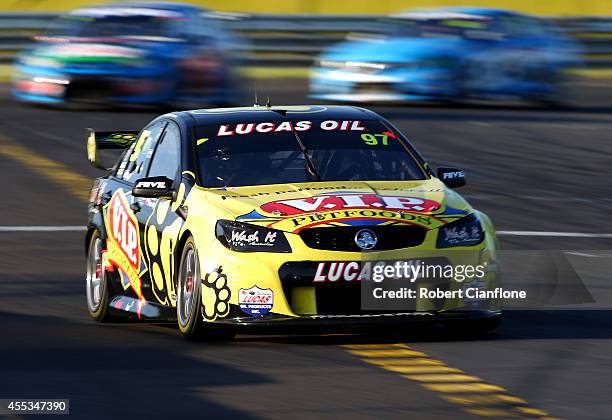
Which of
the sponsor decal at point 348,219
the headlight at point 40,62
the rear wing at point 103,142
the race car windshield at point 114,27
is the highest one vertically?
the sponsor decal at point 348,219

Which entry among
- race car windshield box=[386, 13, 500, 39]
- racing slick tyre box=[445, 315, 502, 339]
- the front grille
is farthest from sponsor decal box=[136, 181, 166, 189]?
race car windshield box=[386, 13, 500, 39]

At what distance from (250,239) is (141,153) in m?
2.11

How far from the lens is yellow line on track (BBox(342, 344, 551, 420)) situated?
7641 millimetres

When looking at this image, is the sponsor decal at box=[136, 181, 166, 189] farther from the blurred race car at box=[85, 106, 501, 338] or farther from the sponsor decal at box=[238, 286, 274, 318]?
the sponsor decal at box=[238, 286, 274, 318]

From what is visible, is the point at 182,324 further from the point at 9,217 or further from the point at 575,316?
the point at 9,217

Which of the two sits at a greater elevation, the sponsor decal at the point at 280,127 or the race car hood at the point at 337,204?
the sponsor decal at the point at 280,127

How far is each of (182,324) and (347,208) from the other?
4.03 feet

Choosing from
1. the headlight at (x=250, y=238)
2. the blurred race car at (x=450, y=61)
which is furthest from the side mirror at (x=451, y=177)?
the blurred race car at (x=450, y=61)

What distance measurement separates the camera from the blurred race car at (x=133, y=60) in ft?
80.3

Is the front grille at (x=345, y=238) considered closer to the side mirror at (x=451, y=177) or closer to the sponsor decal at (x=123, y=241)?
the side mirror at (x=451, y=177)

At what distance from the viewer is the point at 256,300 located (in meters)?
9.46

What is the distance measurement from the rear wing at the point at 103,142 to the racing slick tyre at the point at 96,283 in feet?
1.71

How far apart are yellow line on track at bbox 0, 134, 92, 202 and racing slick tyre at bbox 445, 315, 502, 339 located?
8.27 metres

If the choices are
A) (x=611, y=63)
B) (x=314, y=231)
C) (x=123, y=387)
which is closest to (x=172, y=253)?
(x=314, y=231)
